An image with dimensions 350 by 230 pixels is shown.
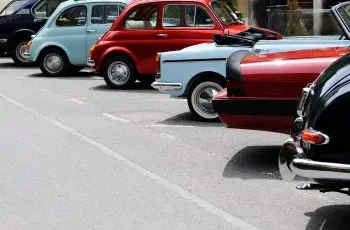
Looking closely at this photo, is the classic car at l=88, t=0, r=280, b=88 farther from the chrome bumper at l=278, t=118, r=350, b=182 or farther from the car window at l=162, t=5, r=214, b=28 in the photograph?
the chrome bumper at l=278, t=118, r=350, b=182

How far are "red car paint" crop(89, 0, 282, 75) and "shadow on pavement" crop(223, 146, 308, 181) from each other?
6.23 meters

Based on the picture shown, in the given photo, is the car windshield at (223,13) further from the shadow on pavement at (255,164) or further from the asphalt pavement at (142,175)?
the shadow on pavement at (255,164)

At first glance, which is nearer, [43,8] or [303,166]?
[303,166]

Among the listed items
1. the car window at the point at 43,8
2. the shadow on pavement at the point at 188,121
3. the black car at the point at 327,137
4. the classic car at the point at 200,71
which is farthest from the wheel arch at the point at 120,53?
the black car at the point at 327,137

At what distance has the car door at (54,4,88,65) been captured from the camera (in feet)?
64.2

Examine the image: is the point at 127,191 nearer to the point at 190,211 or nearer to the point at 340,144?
the point at 190,211

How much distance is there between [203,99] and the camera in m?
12.6

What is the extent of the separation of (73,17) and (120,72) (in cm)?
281

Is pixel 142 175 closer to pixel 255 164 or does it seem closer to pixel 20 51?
pixel 255 164

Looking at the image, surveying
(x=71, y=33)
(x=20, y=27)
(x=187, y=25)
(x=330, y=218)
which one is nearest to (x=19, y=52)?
(x=20, y=27)

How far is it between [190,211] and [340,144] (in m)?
1.73

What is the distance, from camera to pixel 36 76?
66.6ft

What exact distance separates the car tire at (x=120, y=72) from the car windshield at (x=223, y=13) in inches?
75.9

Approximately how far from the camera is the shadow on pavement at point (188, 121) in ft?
40.7
